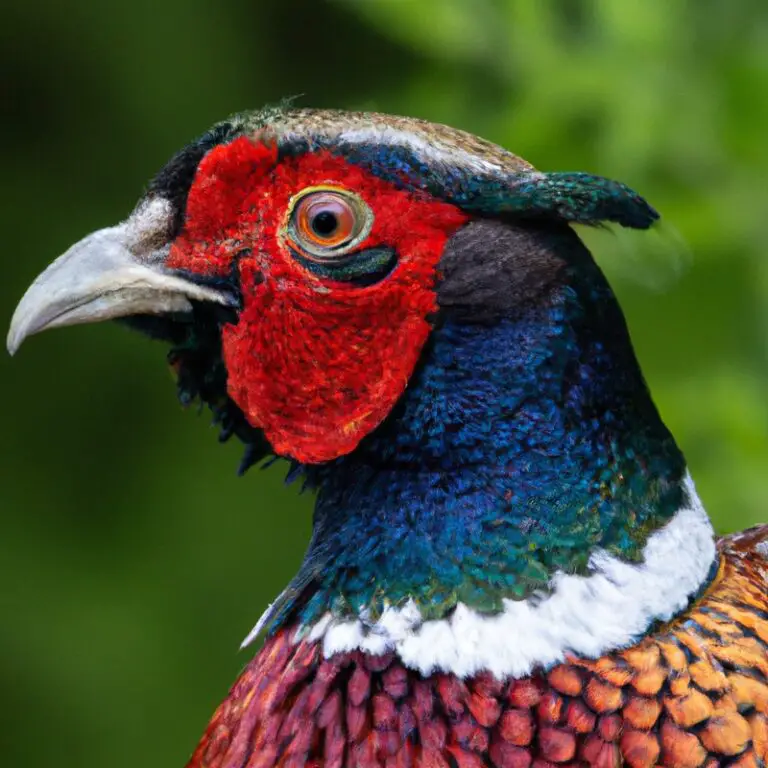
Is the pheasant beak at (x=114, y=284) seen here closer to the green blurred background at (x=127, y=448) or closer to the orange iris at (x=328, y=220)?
the orange iris at (x=328, y=220)

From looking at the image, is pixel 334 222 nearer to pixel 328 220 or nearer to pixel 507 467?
pixel 328 220

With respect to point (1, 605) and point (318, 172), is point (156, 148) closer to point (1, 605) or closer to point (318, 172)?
point (1, 605)

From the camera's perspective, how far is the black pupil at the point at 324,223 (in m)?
1.58

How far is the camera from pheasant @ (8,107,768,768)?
1514mm

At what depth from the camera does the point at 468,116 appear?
10.1ft

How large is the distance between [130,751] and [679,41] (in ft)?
9.53

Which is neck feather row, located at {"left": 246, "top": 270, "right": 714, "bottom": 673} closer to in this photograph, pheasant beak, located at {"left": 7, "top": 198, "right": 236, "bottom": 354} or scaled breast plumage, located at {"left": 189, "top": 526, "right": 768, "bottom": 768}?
scaled breast plumage, located at {"left": 189, "top": 526, "right": 768, "bottom": 768}

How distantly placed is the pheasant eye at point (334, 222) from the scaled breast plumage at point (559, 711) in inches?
20.1

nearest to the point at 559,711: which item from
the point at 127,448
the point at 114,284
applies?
the point at 114,284

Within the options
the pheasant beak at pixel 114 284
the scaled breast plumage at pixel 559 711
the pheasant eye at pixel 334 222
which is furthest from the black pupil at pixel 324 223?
the scaled breast plumage at pixel 559 711

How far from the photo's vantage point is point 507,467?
5.16 ft

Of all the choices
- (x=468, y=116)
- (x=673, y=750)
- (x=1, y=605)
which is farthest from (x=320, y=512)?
(x=1, y=605)

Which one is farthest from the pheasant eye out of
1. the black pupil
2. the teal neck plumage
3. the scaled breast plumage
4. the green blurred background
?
the green blurred background

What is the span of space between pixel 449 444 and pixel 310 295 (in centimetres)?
26
